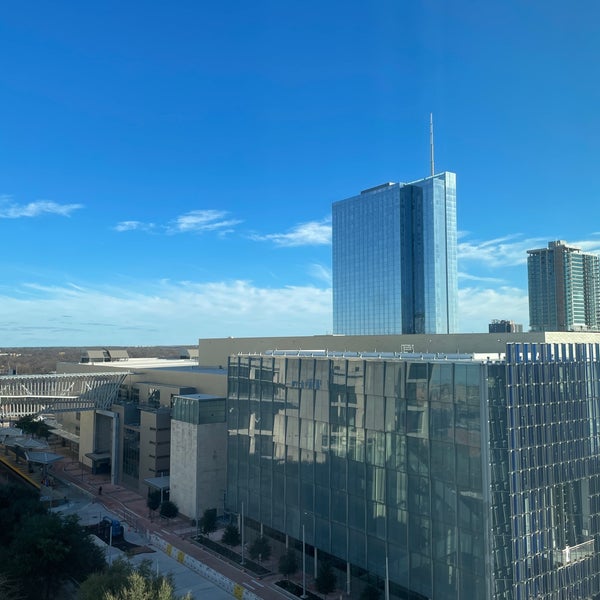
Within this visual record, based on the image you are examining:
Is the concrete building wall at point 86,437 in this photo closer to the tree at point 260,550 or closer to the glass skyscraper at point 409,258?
the tree at point 260,550

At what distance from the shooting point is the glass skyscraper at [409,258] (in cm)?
13512

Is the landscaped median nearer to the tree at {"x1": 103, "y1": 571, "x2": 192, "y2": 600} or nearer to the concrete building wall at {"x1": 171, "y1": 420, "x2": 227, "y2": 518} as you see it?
the concrete building wall at {"x1": 171, "y1": 420, "x2": 227, "y2": 518}

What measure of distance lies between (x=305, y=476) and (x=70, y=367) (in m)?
62.4

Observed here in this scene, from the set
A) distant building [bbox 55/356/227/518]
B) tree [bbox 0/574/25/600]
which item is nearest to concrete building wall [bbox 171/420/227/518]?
distant building [bbox 55/356/227/518]

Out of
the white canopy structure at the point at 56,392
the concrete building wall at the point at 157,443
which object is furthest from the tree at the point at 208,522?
the white canopy structure at the point at 56,392

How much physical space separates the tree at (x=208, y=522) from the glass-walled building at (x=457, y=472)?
427 inches

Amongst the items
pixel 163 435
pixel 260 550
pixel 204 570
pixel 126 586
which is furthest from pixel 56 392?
pixel 126 586

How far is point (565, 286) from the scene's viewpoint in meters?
136

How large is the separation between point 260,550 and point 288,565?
3.79 metres

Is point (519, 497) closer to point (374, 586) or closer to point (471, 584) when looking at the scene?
point (471, 584)

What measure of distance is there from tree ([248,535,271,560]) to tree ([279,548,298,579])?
2.11 m

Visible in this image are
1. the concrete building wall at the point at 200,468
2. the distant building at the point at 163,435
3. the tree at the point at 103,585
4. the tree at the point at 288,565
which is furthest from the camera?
the distant building at the point at 163,435

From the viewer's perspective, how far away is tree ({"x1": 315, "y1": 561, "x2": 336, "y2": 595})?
37656 mm

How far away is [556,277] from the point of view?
449 ft
